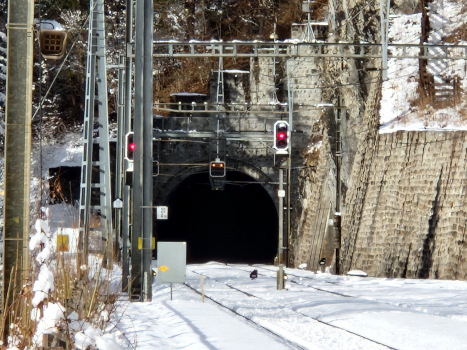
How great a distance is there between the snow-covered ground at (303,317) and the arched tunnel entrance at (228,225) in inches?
1284

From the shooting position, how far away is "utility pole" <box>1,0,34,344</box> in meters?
8.12

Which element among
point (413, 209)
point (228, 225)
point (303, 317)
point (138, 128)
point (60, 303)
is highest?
point (138, 128)

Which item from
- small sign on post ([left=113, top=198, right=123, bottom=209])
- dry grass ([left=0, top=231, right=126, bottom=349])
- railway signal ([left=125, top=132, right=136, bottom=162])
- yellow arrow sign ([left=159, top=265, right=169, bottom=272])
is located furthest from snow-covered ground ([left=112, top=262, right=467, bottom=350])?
small sign on post ([left=113, top=198, right=123, bottom=209])

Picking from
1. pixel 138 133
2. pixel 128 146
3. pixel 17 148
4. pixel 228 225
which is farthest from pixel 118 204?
pixel 228 225

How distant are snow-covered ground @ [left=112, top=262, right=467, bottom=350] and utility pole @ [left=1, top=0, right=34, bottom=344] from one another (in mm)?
2488

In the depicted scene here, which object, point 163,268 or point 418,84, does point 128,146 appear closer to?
point 163,268

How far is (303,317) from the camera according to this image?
1422 cm

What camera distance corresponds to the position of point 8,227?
320 inches

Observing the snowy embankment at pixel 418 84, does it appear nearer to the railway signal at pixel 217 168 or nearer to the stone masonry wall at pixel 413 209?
the stone masonry wall at pixel 413 209

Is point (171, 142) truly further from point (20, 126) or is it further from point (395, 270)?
point (20, 126)

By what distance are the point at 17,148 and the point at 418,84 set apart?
2668cm

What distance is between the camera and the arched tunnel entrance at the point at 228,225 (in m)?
54.9

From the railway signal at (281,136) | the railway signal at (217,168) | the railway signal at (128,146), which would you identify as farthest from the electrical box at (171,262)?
the railway signal at (217,168)

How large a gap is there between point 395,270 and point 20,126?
20.3 metres
